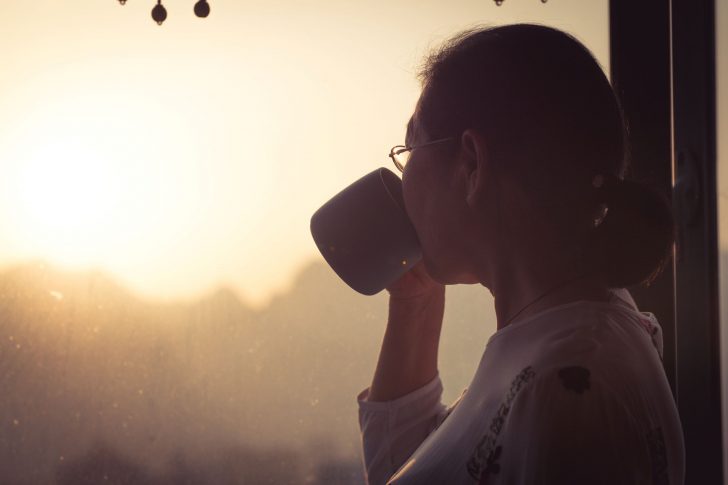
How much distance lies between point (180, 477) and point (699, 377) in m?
0.87

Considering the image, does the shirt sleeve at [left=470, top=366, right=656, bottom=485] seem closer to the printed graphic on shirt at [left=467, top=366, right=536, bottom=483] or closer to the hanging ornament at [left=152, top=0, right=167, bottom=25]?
the printed graphic on shirt at [left=467, top=366, right=536, bottom=483]

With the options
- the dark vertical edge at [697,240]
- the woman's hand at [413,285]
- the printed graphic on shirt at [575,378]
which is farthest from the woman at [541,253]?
the dark vertical edge at [697,240]

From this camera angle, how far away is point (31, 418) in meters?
0.98

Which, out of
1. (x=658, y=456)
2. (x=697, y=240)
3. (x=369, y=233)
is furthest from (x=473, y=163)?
(x=697, y=240)

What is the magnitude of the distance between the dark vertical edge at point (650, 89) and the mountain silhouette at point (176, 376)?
0.52 m

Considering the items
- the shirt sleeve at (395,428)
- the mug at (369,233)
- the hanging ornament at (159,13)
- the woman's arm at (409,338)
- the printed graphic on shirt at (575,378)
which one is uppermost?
the hanging ornament at (159,13)

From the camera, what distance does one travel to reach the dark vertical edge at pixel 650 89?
3.87ft

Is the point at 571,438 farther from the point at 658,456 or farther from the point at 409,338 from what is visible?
the point at 409,338

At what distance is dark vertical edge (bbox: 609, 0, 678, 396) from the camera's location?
1.18 m

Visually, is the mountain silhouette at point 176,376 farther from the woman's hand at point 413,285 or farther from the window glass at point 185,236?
the woman's hand at point 413,285

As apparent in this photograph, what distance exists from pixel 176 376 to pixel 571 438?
74 centimetres

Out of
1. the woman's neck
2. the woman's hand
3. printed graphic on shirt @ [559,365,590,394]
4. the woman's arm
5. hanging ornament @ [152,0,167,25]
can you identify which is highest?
hanging ornament @ [152,0,167,25]

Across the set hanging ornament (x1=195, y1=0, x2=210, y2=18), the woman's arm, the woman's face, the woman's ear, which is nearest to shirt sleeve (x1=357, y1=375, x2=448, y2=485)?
the woman's arm

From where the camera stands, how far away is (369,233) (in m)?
0.75
